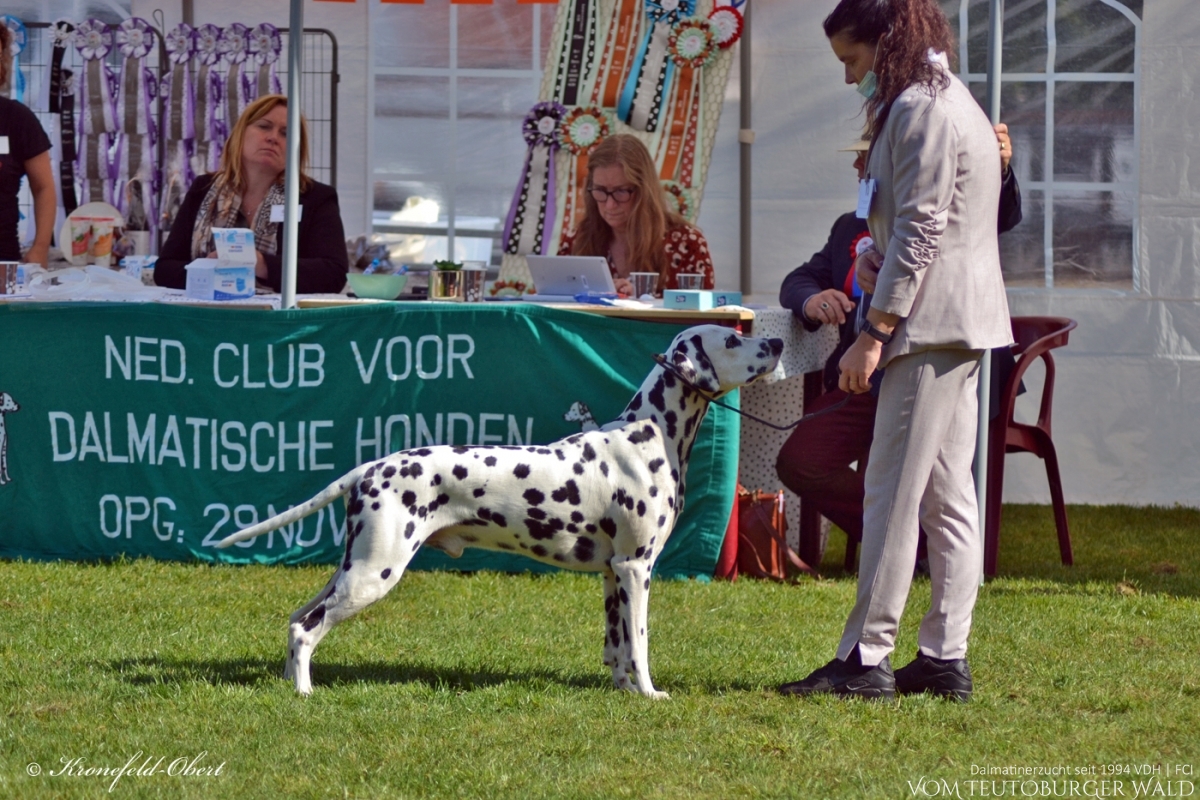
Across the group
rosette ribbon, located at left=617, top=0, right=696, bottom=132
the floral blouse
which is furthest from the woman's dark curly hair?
rosette ribbon, located at left=617, top=0, right=696, bottom=132

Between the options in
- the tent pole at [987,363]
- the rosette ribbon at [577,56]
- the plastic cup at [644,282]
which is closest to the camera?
the tent pole at [987,363]

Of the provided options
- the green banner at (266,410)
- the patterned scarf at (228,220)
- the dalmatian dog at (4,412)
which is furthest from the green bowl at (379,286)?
the dalmatian dog at (4,412)

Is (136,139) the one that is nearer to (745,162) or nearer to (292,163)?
(292,163)

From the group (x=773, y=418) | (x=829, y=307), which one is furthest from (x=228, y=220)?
(x=829, y=307)

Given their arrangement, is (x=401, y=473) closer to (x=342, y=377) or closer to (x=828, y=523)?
(x=342, y=377)

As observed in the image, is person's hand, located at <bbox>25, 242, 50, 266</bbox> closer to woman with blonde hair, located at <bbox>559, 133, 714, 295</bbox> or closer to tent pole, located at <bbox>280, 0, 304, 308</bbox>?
tent pole, located at <bbox>280, 0, 304, 308</bbox>

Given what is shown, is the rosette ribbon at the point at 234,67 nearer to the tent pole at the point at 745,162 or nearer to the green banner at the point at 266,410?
the green banner at the point at 266,410

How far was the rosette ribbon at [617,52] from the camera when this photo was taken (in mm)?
7480

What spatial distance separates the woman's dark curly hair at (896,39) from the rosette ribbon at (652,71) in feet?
12.5

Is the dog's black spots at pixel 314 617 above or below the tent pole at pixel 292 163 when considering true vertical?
below

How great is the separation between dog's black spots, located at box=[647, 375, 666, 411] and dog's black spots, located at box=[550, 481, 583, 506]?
13.4 inches

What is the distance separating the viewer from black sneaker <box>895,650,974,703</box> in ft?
12.4

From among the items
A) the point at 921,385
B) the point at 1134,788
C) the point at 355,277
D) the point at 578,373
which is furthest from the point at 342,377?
the point at 1134,788

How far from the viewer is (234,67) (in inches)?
295
